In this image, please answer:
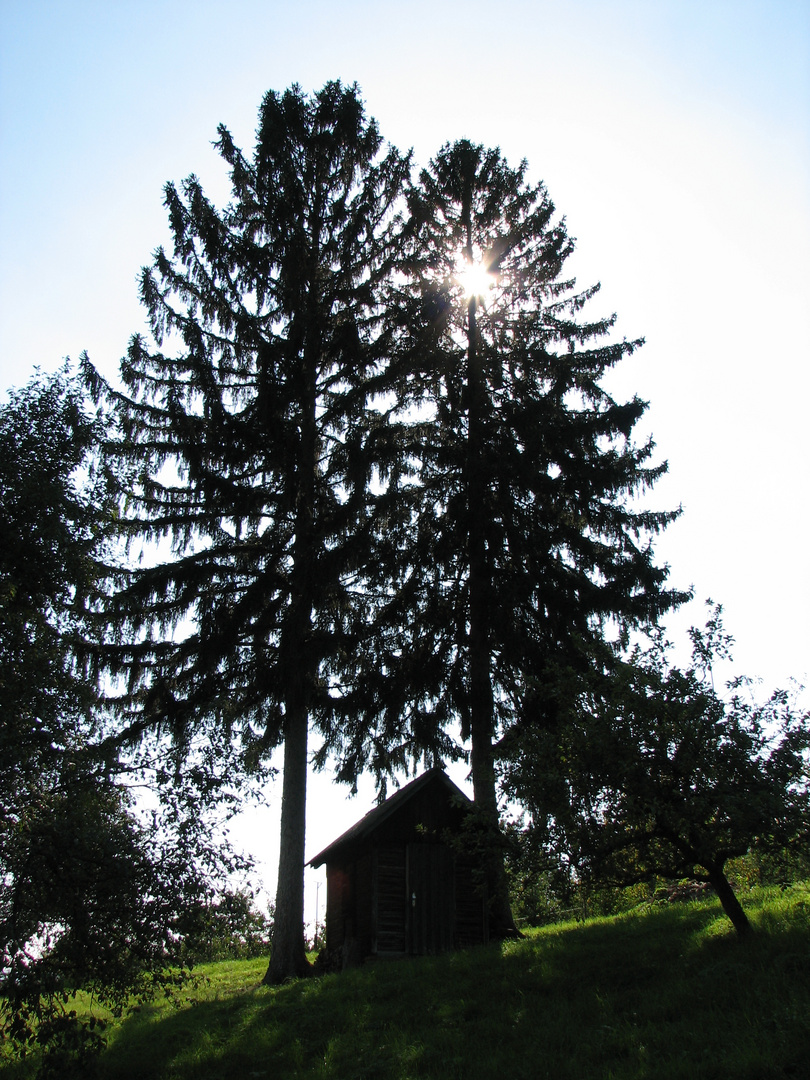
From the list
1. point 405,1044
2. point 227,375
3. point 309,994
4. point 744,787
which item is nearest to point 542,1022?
point 405,1044

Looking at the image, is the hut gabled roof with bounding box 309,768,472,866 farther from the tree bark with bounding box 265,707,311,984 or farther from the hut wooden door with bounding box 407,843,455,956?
the tree bark with bounding box 265,707,311,984

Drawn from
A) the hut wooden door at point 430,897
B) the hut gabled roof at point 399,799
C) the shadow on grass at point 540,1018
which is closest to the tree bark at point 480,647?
the hut wooden door at point 430,897

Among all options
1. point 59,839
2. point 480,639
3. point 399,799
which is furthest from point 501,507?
point 59,839

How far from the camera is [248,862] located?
31.0 ft

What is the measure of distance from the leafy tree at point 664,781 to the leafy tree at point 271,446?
633cm

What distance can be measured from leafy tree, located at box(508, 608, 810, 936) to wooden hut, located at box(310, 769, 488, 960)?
712 cm

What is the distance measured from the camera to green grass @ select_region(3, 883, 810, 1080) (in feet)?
26.3

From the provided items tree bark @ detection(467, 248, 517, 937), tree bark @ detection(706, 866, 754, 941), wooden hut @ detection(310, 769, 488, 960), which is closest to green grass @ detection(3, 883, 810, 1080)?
tree bark @ detection(706, 866, 754, 941)

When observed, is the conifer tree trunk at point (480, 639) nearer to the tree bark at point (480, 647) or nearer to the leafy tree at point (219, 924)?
the tree bark at point (480, 647)

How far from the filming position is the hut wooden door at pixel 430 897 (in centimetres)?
1794

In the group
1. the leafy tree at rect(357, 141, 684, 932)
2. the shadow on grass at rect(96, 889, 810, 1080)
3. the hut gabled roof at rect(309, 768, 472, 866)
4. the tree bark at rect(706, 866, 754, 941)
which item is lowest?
the shadow on grass at rect(96, 889, 810, 1080)

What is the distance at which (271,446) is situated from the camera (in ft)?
58.8

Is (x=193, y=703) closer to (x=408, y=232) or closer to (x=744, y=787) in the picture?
(x=744, y=787)

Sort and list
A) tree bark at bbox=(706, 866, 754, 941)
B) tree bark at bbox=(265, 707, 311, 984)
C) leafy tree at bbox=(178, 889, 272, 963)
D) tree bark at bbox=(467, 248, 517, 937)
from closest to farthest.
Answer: leafy tree at bbox=(178, 889, 272, 963), tree bark at bbox=(706, 866, 754, 941), tree bark at bbox=(265, 707, 311, 984), tree bark at bbox=(467, 248, 517, 937)
